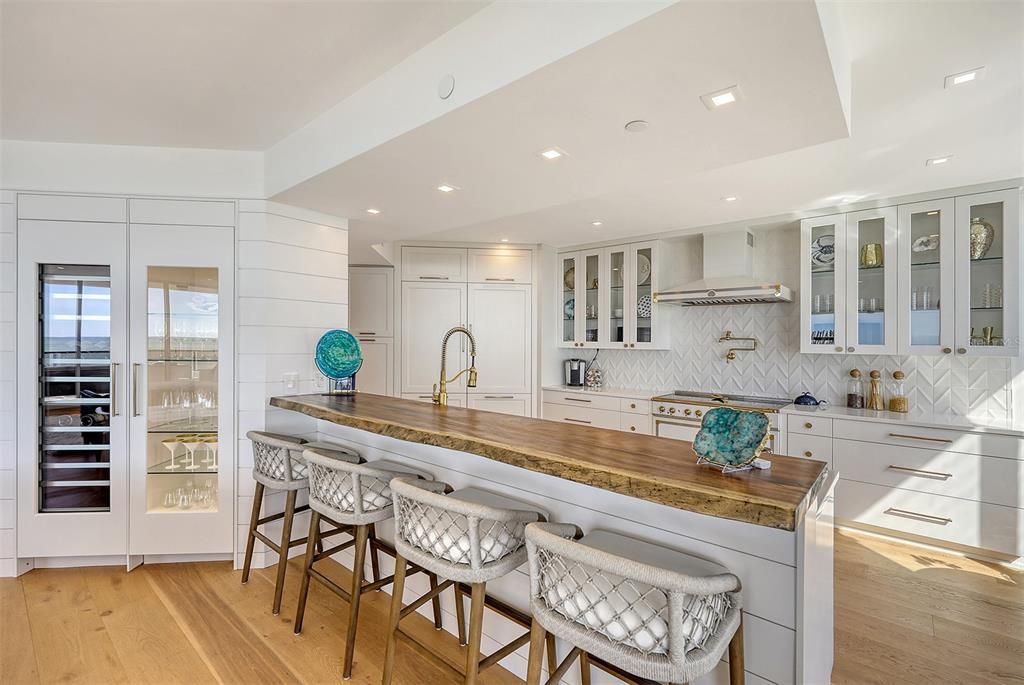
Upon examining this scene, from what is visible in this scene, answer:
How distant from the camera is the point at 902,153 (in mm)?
2488

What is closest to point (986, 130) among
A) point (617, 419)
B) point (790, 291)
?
point (790, 291)

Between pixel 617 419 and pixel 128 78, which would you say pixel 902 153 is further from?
pixel 128 78

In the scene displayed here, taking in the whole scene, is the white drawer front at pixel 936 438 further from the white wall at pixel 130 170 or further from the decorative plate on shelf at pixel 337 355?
the white wall at pixel 130 170

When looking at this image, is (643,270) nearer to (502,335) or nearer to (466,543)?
(502,335)

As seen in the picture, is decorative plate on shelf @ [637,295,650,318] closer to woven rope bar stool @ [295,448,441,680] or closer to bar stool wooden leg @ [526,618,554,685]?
woven rope bar stool @ [295,448,441,680]

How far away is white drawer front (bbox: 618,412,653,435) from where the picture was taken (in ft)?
13.8

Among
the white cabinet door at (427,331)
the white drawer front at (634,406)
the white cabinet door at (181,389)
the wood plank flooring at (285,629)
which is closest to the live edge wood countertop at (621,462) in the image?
the wood plank flooring at (285,629)

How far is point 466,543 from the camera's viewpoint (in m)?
1.50

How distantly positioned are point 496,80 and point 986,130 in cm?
233

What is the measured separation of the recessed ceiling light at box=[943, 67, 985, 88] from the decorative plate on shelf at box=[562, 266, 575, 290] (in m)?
3.35

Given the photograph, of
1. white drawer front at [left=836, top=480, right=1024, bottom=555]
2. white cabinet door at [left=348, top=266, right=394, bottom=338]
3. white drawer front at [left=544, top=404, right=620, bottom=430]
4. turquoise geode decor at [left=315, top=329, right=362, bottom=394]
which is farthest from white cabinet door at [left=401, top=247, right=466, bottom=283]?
white drawer front at [left=836, top=480, right=1024, bottom=555]

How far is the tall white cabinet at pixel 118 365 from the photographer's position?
270 centimetres

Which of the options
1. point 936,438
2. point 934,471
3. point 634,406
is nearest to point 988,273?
point 936,438

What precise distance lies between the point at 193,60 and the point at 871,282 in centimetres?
415
